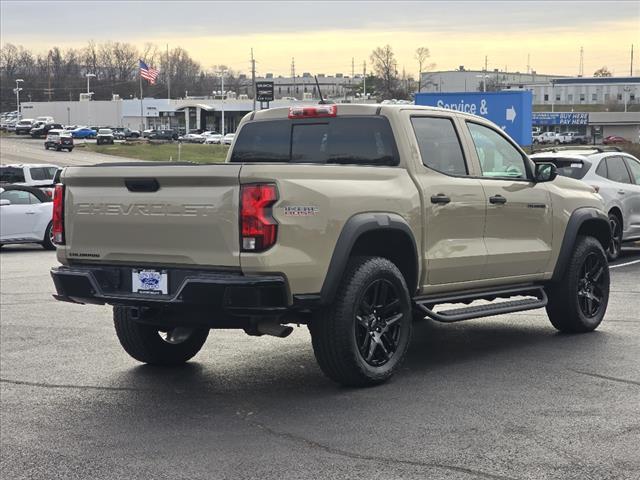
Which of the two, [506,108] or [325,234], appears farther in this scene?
[506,108]

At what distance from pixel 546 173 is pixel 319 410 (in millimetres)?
3562

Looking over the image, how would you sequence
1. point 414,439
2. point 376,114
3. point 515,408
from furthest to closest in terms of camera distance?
point 376,114 → point 515,408 → point 414,439

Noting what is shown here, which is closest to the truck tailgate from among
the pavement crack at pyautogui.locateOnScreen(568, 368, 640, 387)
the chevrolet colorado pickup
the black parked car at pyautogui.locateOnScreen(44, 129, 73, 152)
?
the chevrolet colorado pickup

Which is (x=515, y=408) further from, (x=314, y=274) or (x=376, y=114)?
(x=376, y=114)

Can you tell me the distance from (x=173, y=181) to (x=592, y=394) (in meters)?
3.24

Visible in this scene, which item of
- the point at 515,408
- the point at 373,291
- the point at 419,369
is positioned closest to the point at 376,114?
the point at 373,291

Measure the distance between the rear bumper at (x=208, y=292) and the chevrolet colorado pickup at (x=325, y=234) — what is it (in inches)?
0.4

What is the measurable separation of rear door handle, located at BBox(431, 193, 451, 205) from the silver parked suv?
8.59 m

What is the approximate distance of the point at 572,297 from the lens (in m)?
9.28

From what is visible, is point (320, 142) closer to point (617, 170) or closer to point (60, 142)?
point (617, 170)

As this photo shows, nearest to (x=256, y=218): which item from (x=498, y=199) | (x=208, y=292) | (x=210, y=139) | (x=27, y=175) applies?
(x=208, y=292)

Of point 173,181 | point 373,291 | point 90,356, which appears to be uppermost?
point 173,181

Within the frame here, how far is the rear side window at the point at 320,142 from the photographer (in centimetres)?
790

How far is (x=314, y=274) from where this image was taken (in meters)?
6.70
